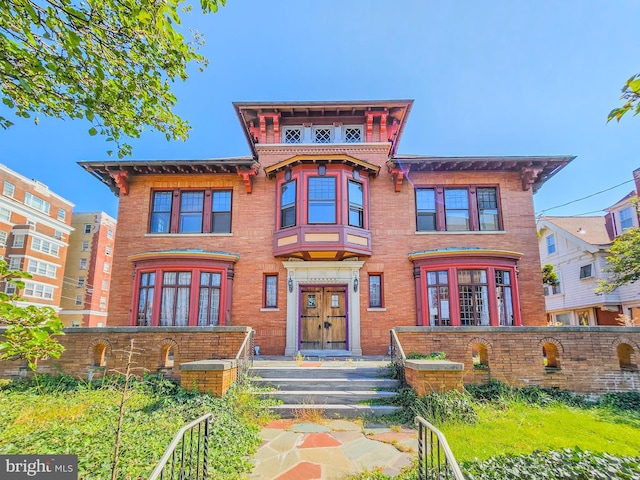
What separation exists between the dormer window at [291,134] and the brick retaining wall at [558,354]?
980 cm

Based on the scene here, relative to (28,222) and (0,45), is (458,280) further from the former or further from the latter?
(28,222)

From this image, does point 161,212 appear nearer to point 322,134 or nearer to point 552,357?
point 322,134

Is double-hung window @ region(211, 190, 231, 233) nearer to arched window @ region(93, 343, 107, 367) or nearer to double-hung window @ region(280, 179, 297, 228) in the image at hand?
double-hung window @ region(280, 179, 297, 228)

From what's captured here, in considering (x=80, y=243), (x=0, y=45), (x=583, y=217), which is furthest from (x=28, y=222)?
(x=583, y=217)

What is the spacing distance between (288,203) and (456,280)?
689 centimetres

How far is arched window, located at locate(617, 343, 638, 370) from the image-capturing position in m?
8.41

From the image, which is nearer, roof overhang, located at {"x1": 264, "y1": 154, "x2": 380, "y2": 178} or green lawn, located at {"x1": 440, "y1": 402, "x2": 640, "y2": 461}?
green lawn, located at {"x1": 440, "y1": 402, "x2": 640, "y2": 461}

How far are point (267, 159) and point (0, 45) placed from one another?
1098cm

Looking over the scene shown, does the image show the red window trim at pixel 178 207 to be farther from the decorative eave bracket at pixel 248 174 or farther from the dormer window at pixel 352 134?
the dormer window at pixel 352 134

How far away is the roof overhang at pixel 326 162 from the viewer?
42.3 ft

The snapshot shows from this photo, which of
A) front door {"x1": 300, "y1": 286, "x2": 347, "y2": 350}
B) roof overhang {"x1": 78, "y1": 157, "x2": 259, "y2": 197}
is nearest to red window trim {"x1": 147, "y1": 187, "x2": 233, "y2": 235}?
roof overhang {"x1": 78, "y1": 157, "x2": 259, "y2": 197}

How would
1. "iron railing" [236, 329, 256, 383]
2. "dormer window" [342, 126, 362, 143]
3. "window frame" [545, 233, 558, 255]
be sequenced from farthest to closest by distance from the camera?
"window frame" [545, 233, 558, 255] → "dormer window" [342, 126, 362, 143] → "iron railing" [236, 329, 256, 383]

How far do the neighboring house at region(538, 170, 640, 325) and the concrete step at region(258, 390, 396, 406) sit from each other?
1956 cm

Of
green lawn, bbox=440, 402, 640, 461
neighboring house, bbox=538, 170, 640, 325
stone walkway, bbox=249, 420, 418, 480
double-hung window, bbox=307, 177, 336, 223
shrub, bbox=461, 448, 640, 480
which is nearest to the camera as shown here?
shrub, bbox=461, 448, 640, 480
